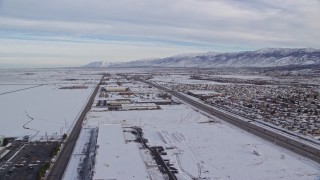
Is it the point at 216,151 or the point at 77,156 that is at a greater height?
the point at 216,151

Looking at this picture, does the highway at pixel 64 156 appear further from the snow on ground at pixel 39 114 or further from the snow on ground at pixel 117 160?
the snow on ground at pixel 117 160

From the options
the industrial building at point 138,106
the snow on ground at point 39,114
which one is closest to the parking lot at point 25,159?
the snow on ground at point 39,114

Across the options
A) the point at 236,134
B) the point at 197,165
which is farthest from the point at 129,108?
the point at 197,165

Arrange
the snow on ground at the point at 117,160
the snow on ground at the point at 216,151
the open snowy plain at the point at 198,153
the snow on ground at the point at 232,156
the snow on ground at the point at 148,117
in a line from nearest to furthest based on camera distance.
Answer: the snow on ground at the point at 117,160
the open snowy plain at the point at 198,153
the snow on ground at the point at 232,156
the snow on ground at the point at 216,151
the snow on ground at the point at 148,117

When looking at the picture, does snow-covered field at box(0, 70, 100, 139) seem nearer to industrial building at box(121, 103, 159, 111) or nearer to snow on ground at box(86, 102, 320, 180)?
snow on ground at box(86, 102, 320, 180)

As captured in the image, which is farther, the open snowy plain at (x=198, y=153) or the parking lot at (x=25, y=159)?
the parking lot at (x=25, y=159)

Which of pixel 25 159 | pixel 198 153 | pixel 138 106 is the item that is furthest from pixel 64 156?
pixel 138 106

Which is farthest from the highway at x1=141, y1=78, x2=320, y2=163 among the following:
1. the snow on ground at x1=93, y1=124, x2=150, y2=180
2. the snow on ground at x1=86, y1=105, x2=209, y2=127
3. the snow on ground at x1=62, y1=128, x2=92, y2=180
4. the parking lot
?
the parking lot

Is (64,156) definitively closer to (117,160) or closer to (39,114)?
(117,160)
